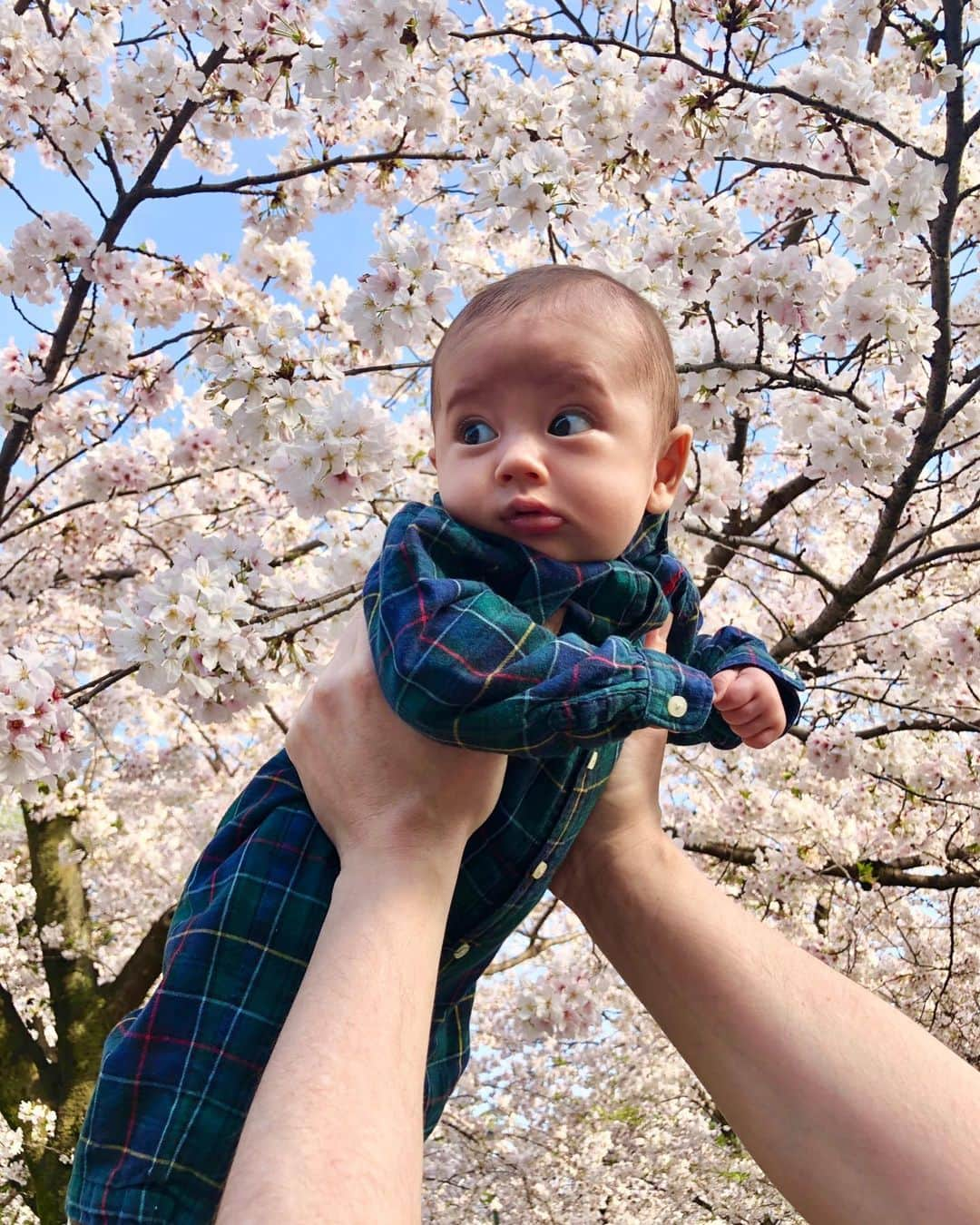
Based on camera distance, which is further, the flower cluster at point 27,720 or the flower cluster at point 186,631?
the flower cluster at point 27,720

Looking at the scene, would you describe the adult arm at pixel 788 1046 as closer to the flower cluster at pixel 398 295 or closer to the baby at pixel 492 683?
the baby at pixel 492 683

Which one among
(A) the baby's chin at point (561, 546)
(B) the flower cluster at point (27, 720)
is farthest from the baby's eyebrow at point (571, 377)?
(B) the flower cluster at point (27, 720)

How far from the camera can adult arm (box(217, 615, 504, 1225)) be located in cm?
83

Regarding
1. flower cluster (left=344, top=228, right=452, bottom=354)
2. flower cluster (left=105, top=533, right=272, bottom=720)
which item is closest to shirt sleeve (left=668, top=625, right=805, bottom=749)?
flower cluster (left=105, top=533, right=272, bottom=720)

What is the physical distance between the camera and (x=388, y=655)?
1.28m

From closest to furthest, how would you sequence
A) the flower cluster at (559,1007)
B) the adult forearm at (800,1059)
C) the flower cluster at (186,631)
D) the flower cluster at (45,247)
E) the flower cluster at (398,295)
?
the adult forearm at (800,1059)
the flower cluster at (186,631)
the flower cluster at (398,295)
the flower cluster at (45,247)
the flower cluster at (559,1007)

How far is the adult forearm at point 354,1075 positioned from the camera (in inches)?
32.0

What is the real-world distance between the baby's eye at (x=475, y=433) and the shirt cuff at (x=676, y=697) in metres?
0.49

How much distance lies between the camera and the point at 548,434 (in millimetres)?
1509

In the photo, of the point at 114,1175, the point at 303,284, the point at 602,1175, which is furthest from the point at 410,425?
the point at 602,1175

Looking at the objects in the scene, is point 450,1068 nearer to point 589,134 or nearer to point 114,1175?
point 114,1175

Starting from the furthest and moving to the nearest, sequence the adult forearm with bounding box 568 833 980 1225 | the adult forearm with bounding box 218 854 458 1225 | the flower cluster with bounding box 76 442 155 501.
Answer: the flower cluster with bounding box 76 442 155 501 → the adult forearm with bounding box 568 833 980 1225 → the adult forearm with bounding box 218 854 458 1225

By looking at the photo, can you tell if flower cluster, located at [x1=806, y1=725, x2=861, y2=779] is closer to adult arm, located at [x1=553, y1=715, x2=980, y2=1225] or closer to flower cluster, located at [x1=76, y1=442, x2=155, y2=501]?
adult arm, located at [x1=553, y1=715, x2=980, y2=1225]

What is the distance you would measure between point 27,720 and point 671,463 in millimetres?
2028
